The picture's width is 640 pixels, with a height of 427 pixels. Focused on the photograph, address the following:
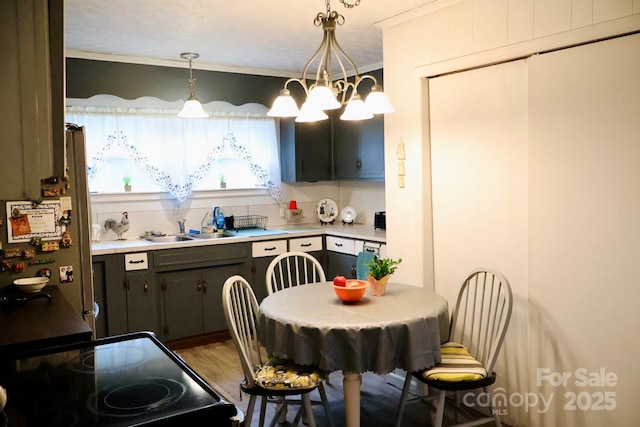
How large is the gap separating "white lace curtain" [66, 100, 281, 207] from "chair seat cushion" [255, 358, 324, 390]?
264 centimetres

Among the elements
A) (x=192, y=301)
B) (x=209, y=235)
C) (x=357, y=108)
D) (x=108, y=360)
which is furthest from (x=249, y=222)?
(x=108, y=360)

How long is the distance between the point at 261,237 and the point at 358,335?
7.88ft

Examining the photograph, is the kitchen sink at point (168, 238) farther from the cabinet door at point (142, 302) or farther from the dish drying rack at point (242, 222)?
the cabinet door at point (142, 302)

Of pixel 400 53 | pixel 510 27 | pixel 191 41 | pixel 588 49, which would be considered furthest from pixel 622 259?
pixel 191 41

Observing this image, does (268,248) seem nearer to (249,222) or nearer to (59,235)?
(249,222)

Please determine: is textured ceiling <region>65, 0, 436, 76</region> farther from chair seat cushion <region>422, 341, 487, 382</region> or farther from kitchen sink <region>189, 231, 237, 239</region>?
chair seat cushion <region>422, 341, 487, 382</region>

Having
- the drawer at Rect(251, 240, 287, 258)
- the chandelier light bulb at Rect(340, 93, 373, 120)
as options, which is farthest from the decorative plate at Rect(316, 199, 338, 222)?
the chandelier light bulb at Rect(340, 93, 373, 120)

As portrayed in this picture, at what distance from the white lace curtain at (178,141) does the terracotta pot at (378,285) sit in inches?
100

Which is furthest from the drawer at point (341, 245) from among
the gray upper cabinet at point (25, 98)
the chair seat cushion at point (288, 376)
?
the gray upper cabinet at point (25, 98)

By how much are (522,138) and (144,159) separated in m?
3.15

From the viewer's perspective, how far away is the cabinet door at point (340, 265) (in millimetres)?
4645

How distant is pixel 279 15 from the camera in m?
3.30

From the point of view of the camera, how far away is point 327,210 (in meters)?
5.56

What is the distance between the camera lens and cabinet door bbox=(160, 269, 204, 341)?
169 inches
